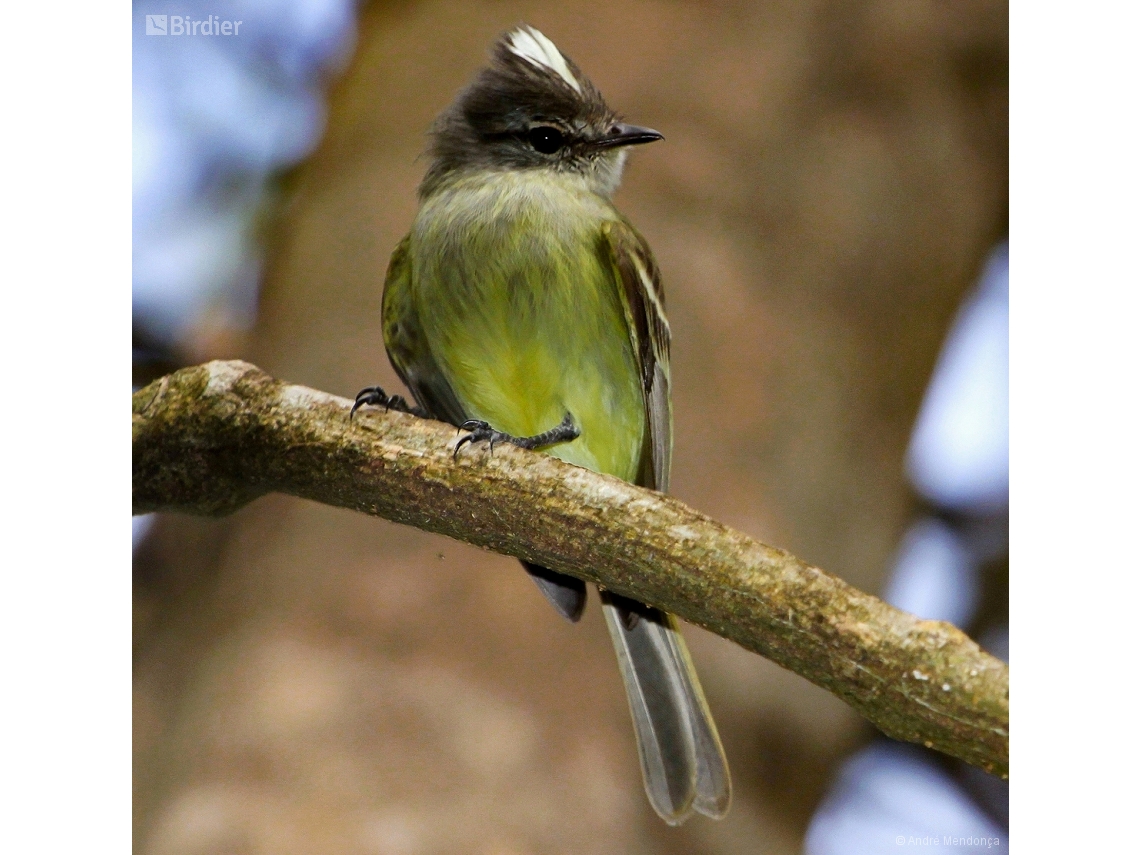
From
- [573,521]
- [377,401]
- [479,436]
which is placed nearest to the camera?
[573,521]

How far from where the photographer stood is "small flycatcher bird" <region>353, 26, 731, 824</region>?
5.94ft

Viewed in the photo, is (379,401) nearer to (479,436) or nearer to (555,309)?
(479,436)

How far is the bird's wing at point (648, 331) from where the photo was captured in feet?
6.02

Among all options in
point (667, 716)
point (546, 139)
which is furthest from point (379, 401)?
point (667, 716)

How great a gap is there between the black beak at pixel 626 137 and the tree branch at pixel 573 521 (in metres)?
0.67

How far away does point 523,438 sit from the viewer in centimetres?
177

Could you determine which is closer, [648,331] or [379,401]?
[379,401]

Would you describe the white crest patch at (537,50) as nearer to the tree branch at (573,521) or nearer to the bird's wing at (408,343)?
the bird's wing at (408,343)

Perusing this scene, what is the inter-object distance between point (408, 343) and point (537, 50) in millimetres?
581

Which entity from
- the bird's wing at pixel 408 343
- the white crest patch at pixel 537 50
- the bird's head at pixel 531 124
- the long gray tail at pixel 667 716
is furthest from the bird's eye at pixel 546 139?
the long gray tail at pixel 667 716

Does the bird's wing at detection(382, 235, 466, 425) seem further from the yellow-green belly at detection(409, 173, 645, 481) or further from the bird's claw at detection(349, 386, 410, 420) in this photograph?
the bird's claw at detection(349, 386, 410, 420)

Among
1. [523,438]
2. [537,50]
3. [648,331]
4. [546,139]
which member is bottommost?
[523,438]

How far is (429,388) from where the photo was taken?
76.4 inches
